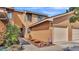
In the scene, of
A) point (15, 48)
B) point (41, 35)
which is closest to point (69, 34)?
point (41, 35)

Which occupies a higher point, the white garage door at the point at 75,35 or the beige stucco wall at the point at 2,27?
the beige stucco wall at the point at 2,27

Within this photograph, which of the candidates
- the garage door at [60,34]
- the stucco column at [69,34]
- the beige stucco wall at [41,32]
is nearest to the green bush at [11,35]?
the beige stucco wall at [41,32]

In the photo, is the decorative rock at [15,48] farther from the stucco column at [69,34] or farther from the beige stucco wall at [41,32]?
the stucco column at [69,34]

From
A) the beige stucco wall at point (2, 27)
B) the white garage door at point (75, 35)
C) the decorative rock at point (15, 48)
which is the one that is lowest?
the decorative rock at point (15, 48)

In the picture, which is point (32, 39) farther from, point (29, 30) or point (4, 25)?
point (4, 25)

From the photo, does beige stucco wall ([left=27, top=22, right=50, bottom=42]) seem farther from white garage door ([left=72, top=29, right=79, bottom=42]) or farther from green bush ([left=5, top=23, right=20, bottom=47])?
white garage door ([left=72, top=29, right=79, bottom=42])

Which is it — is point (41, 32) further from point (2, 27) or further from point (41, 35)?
point (2, 27)

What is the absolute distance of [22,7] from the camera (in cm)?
255

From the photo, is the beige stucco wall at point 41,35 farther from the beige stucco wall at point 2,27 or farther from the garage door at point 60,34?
the beige stucco wall at point 2,27

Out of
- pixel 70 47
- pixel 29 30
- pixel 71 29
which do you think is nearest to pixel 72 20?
pixel 71 29

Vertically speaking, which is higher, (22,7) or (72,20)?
(22,7)

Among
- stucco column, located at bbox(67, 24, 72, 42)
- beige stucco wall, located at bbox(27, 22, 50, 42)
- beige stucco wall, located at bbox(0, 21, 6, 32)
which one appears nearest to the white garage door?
stucco column, located at bbox(67, 24, 72, 42)
